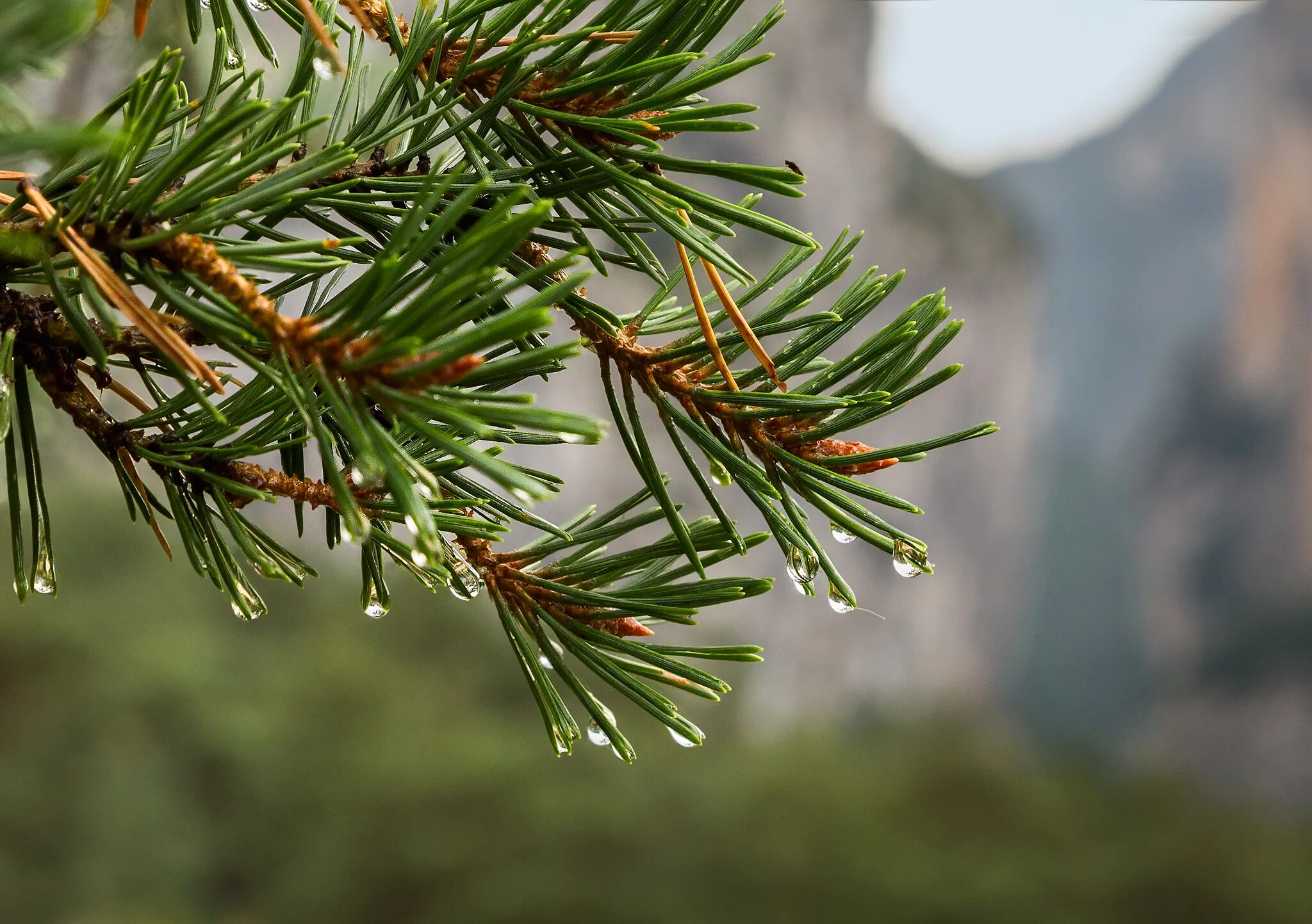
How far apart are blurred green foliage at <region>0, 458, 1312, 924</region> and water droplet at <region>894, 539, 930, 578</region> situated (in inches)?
93.4

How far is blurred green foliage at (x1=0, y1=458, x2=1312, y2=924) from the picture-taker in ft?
8.41

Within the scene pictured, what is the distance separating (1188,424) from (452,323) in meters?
7.87

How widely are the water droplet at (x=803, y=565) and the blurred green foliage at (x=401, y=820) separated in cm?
236

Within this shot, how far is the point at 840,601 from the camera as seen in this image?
0.22 m

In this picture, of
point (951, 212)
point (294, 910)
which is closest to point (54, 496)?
point (294, 910)

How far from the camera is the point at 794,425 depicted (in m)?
0.19

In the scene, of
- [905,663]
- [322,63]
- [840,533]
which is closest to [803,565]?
[840,533]

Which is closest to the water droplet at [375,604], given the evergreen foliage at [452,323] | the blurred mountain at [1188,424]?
the evergreen foliage at [452,323]

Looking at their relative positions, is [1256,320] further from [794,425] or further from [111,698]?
[794,425]

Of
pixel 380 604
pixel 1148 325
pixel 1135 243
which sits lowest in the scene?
pixel 380 604

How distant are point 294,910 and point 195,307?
9.62 feet

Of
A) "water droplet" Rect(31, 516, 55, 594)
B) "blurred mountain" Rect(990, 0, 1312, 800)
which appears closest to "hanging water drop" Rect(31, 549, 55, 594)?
"water droplet" Rect(31, 516, 55, 594)

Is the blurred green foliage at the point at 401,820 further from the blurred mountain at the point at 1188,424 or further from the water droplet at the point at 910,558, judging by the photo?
the blurred mountain at the point at 1188,424

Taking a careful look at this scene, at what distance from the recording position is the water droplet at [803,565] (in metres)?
0.19
